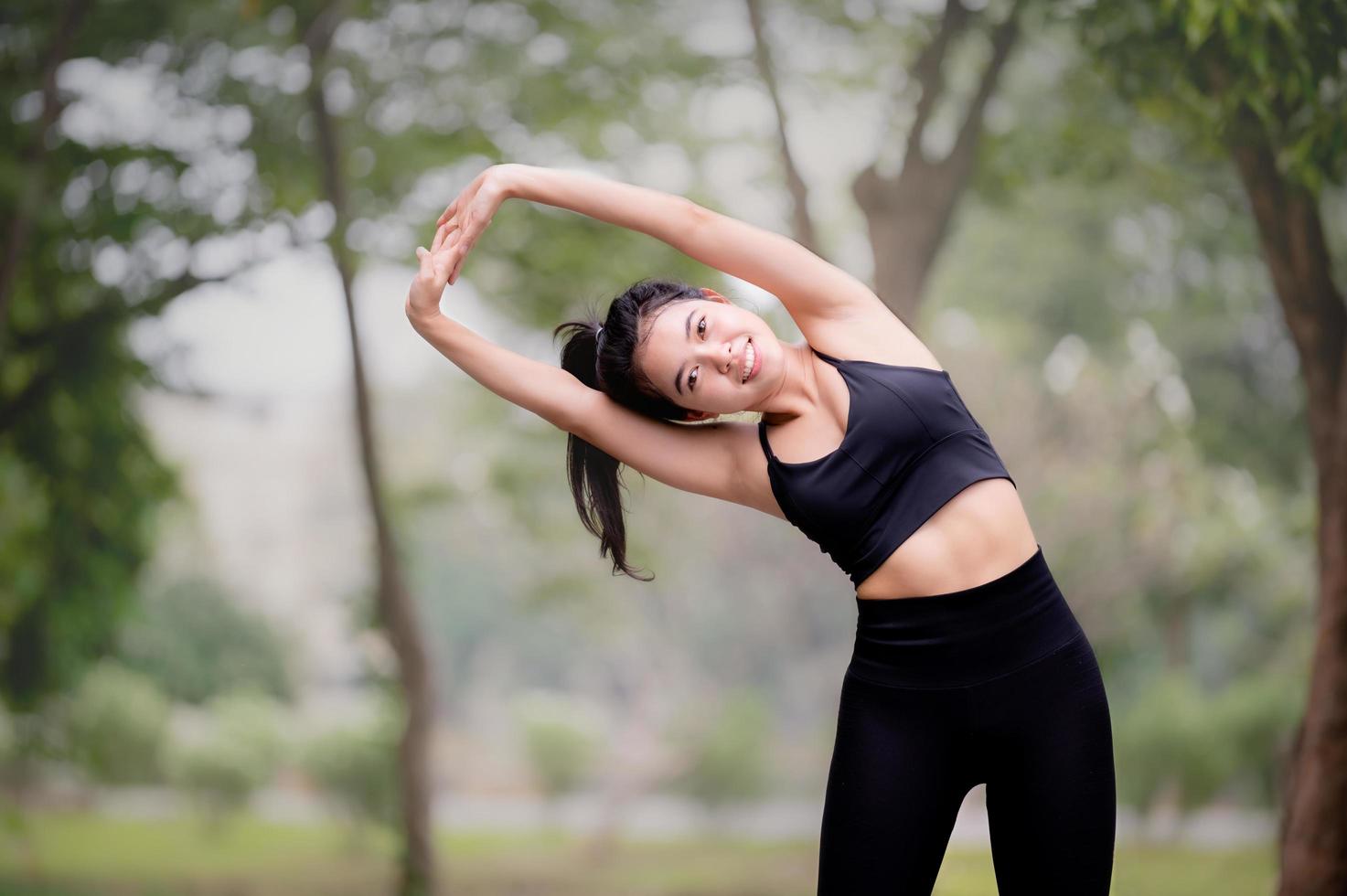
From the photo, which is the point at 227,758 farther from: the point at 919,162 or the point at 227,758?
the point at 919,162

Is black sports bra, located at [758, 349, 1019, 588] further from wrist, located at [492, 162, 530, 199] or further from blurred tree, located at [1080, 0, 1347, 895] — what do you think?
blurred tree, located at [1080, 0, 1347, 895]

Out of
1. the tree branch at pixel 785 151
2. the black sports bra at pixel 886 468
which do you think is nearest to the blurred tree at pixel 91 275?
the tree branch at pixel 785 151

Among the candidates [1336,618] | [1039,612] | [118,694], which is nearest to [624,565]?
[1039,612]

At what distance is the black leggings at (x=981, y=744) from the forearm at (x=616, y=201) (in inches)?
23.9

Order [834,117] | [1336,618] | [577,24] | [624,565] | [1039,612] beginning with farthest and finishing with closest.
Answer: [834,117] < [577,24] < [1336,618] < [624,565] < [1039,612]

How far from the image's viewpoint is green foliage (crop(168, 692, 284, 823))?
22.9 feet

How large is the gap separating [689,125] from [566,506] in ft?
8.37

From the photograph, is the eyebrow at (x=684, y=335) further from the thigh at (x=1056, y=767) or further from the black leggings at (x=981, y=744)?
the thigh at (x=1056, y=767)

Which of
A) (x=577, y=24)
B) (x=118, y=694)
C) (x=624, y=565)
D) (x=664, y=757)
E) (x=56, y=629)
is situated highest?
(x=577, y=24)

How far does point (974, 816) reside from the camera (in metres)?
7.18

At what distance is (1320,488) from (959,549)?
1949 millimetres

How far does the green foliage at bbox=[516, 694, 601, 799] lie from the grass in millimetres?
545

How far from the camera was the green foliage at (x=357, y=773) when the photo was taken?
6.34m

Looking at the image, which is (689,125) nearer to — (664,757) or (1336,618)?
(1336,618)
